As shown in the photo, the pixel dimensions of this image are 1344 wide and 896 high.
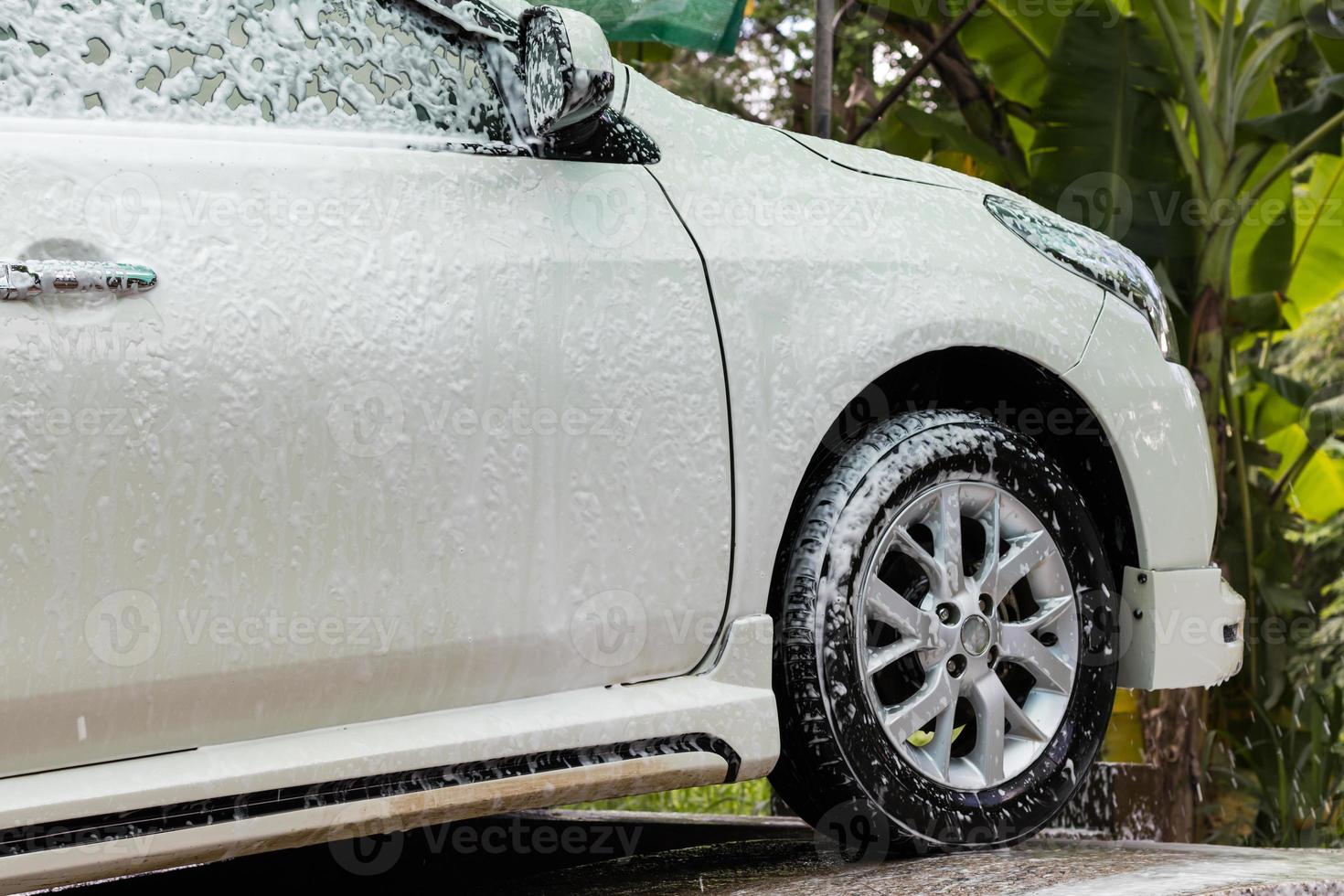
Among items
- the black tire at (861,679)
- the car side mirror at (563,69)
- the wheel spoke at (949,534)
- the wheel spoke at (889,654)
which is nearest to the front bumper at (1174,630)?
the black tire at (861,679)

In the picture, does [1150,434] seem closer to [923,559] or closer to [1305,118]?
[923,559]

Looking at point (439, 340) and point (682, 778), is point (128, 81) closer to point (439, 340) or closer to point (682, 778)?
point (439, 340)

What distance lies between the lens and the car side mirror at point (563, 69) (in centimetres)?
209

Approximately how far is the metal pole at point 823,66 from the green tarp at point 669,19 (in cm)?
37

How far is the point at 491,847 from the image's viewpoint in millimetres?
3121

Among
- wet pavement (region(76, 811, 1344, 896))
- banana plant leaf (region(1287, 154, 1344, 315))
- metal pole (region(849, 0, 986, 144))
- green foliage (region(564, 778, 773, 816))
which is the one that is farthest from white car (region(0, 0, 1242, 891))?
banana plant leaf (region(1287, 154, 1344, 315))

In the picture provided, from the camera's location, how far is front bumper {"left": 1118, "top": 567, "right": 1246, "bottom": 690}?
276 centimetres

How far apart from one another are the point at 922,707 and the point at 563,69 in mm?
1214

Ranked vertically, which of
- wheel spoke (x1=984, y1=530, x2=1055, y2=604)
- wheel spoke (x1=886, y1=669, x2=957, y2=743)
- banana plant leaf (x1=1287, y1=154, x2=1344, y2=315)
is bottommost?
wheel spoke (x1=886, y1=669, x2=957, y2=743)

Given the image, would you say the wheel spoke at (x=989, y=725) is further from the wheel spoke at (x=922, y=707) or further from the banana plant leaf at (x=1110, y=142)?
the banana plant leaf at (x=1110, y=142)

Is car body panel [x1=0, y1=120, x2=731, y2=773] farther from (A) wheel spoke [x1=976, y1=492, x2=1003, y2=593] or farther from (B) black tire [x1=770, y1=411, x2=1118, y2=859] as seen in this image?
(A) wheel spoke [x1=976, y1=492, x2=1003, y2=593]

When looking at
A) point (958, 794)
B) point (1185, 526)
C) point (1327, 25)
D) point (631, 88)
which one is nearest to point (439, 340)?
point (631, 88)

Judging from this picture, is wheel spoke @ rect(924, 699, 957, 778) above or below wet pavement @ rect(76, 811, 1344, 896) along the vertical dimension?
above

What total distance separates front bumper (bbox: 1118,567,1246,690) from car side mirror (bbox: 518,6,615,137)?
1461mm
